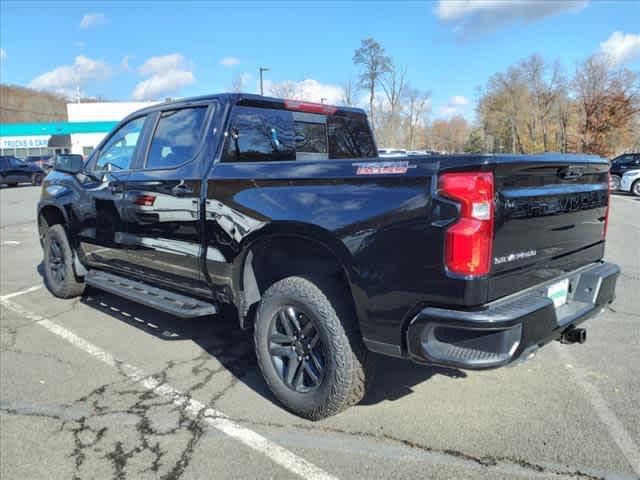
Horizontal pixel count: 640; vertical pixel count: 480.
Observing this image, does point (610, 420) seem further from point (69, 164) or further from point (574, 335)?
point (69, 164)

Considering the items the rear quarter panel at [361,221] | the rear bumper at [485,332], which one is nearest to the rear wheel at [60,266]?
the rear quarter panel at [361,221]

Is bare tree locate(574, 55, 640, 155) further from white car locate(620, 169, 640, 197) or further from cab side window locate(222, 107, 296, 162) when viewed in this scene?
cab side window locate(222, 107, 296, 162)

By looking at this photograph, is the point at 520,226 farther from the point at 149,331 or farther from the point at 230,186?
the point at 149,331

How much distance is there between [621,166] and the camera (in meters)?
22.9

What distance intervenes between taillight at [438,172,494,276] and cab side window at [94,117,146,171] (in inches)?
125

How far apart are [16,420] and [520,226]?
3228mm

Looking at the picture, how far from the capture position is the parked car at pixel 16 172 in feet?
83.8

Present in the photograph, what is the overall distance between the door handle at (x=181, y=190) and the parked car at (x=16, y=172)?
26188 millimetres

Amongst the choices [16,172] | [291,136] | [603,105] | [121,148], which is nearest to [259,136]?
[291,136]

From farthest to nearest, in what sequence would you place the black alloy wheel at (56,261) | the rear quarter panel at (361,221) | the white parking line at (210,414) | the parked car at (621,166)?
the parked car at (621,166) → the black alloy wheel at (56,261) → the white parking line at (210,414) → the rear quarter panel at (361,221)

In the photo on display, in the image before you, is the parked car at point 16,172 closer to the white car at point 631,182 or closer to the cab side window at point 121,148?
the cab side window at point 121,148

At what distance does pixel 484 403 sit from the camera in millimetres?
3314

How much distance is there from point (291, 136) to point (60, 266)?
3366mm

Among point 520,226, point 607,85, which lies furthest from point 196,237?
point 607,85
